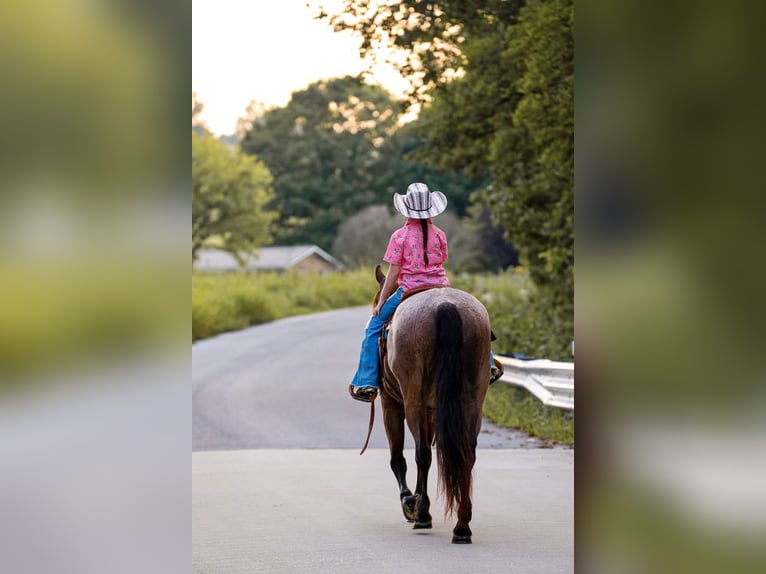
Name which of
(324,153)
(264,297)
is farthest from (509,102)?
(324,153)

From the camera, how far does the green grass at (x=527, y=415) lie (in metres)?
14.4

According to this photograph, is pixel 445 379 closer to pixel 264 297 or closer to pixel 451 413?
pixel 451 413

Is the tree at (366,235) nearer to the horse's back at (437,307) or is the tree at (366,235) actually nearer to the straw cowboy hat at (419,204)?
the straw cowboy hat at (419,204)

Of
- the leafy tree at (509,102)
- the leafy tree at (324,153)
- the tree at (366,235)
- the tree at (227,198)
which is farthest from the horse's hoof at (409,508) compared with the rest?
the leafy tree at (324,153)

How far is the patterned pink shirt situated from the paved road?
202 cm

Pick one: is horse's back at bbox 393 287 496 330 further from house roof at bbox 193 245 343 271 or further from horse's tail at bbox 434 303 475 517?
house roof at bbox 193 245 343 271

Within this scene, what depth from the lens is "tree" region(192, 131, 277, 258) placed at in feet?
211

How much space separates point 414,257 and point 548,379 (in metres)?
6.20
